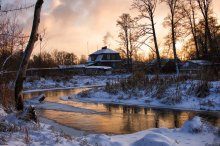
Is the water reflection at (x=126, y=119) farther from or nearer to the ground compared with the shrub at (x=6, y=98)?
nearer to the ground

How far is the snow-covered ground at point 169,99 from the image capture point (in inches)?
837

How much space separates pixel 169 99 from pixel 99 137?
13.3m

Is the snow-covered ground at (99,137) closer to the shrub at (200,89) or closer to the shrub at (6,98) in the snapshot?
the shrub at (6,98)

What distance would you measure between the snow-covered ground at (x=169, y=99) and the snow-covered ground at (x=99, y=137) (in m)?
8.87

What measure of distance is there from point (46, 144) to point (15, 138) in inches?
29.1

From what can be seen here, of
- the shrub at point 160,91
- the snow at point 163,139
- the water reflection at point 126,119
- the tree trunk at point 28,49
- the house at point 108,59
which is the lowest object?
the water reflection at point 126,119

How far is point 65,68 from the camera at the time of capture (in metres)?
87.8

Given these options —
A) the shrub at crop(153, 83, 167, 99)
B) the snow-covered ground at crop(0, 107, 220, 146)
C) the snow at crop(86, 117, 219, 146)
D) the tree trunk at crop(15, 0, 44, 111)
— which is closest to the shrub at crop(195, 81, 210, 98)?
the shrub at crop(153, 83, 167, 99)

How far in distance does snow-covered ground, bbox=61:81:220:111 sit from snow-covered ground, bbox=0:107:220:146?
8875mm

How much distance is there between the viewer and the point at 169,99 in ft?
75.8

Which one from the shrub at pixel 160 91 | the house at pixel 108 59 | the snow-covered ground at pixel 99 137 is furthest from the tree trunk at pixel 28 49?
the house at pixel 108 59

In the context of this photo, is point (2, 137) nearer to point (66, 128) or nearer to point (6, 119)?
point (6, 119)

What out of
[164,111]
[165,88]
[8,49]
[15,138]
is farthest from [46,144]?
[165,88]

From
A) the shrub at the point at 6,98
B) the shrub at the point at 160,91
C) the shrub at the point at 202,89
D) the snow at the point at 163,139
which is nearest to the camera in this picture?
the snow at the point at 163,139
